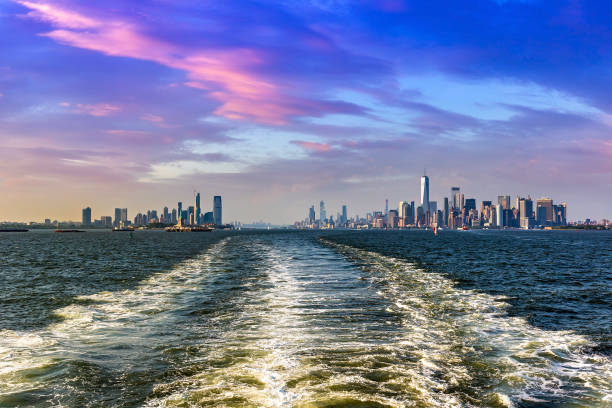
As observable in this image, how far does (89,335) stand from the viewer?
1744 cm

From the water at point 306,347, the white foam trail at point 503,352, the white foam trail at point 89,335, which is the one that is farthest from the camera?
the white foam trail at point 89,335

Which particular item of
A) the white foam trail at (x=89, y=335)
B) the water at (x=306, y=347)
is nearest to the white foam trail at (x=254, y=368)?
the water at (x=306, y=347)

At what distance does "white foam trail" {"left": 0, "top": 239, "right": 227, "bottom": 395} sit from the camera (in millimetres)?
13234

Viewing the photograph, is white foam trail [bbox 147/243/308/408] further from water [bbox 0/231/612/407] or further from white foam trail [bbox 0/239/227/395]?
white foam trail [bbox 0/239/227/395]

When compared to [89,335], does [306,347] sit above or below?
above

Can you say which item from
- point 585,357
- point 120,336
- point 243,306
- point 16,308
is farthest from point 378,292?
point 16,308

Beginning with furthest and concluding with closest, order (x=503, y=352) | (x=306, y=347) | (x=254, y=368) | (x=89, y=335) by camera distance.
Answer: (x=89, y=335) → (x=503, y=352) → (x=306, y=347) → (x=254, y=368)

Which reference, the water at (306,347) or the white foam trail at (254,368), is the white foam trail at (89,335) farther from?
the white foam trail at (254,368)

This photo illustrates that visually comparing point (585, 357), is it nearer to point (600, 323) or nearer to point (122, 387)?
point (600, 323)

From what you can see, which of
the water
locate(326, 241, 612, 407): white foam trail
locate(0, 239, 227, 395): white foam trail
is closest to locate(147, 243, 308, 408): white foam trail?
the water

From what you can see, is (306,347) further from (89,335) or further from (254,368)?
(89,335)

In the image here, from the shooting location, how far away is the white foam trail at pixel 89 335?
43.4ft

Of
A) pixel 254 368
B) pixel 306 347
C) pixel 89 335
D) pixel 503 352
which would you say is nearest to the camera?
pixel 254 368

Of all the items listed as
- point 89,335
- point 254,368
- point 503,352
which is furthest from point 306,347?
point 89,335
